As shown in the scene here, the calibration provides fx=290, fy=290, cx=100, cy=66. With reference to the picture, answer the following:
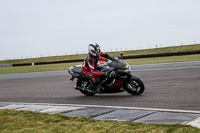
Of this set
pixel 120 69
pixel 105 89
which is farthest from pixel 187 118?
pixel 105 89

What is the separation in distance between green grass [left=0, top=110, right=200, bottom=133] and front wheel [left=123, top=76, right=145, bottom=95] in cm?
332

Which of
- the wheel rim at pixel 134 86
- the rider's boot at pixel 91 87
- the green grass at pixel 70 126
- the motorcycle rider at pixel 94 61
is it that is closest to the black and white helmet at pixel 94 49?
the motorcycle rider at pixel 94 61

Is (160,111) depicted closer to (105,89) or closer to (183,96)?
(183,96)

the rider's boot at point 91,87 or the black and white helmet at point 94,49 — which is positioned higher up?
the black and white helmet at point 94,49

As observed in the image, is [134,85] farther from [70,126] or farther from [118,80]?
[70,126]

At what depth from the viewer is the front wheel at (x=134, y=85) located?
8.80m

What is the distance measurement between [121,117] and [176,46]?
69.9 meters

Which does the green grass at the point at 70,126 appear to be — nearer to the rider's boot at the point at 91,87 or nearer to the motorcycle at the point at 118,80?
the motorcycle at the point at 118,80

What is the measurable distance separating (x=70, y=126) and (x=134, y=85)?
4140 millimetres

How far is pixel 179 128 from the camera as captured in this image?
14.6 ft

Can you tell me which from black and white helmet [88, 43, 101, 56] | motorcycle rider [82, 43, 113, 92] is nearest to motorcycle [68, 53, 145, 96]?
motorcycle rider [82, 43, 113, 92]

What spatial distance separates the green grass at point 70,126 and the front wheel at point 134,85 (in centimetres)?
332

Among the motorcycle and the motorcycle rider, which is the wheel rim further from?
the motorcycle rider

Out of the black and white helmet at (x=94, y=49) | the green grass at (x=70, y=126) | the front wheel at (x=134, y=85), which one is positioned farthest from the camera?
the black and white helmet at (x=94, y=49)
